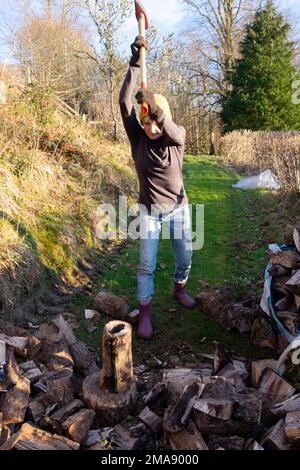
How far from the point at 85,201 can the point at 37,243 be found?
1.67m

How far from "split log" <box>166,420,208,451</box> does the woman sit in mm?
1274

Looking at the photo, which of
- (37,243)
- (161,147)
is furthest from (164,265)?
(161,147)

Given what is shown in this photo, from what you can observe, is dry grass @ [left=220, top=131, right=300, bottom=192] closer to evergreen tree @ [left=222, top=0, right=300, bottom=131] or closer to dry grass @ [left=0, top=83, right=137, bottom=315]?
evergreen tree @ [left=222, top=0, right=300, bottom=131]

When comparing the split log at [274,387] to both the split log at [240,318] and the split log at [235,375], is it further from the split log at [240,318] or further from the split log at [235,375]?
the split log at [240,318]

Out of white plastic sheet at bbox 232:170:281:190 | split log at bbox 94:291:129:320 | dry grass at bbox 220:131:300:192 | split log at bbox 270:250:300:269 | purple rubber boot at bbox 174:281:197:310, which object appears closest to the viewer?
split log at bbox 270:250:300:269

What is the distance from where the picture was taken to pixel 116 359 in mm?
2201

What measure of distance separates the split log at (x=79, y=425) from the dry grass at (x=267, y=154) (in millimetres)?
5899

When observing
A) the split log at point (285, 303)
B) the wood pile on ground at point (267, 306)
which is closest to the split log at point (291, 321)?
the wood pile on ground at point (267, 306)

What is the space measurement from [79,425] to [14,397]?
1.31ft

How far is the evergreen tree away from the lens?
18.3m

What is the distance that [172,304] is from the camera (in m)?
3.78

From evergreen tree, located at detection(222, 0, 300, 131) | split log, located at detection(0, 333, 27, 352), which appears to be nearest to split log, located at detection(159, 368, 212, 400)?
split log, located at detection(0, 333, 27, 352)

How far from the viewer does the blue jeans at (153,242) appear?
315cm

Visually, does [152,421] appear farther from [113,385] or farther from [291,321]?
[291,321]
